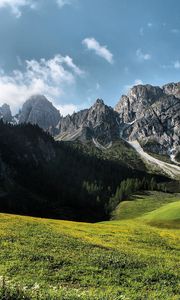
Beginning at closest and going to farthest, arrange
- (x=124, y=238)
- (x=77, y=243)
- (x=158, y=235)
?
(x=77, y=243)
(x=124, y=238)
(x=158, y=235)

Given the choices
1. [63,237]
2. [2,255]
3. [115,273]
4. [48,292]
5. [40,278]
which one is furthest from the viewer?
[63,237]

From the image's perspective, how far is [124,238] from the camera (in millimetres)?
46188

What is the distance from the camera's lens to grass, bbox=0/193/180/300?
2291cm

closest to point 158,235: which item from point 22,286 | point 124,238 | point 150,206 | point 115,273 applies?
point 124,238

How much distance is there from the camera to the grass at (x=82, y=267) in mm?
22906

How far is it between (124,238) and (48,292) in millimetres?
25774

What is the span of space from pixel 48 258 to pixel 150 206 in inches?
6334

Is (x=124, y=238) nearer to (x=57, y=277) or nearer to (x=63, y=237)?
(x=63, y=237)

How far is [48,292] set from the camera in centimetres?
2155

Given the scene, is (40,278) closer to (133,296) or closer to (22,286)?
(22,286)

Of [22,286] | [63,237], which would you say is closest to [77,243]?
[63,237]

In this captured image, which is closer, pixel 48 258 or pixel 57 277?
pixel 57 277

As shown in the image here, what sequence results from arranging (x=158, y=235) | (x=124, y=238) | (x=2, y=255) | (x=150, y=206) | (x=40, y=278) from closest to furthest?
(x=40, y=278)
(x=2, y=255)
(x=124, y=238)
(x=158, y=235)
(x=150, y=206)

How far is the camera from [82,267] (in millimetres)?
28625
